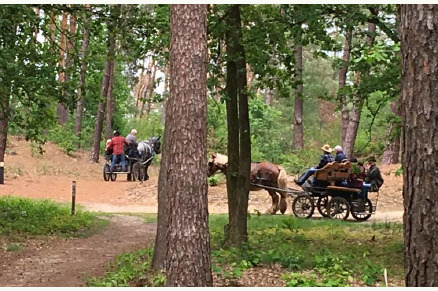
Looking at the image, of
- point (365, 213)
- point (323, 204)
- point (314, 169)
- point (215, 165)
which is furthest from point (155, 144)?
point (365, 213)

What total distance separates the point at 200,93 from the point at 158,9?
5.31 meters

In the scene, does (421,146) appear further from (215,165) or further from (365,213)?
(215,165)

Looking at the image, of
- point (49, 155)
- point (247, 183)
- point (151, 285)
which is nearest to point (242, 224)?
point (247, 183)

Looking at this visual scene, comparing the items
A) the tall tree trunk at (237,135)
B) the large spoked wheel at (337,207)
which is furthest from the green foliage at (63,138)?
the tall tree trunk at (237,135)

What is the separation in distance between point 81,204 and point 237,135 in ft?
33.6

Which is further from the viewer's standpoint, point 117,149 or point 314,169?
point 117,149

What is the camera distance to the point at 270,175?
17.4 m

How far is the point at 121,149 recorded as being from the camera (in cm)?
2486

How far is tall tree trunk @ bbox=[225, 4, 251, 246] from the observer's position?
10.5 m

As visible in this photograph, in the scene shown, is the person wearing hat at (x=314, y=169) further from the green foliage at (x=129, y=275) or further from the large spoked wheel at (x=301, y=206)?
the green foliage at (x=129, y=275)

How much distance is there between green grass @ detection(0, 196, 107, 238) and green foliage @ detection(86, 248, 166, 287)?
3.72 meters

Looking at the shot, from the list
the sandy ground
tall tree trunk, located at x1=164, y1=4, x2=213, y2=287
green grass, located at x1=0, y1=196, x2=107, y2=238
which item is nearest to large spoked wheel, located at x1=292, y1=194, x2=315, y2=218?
the sandy ground

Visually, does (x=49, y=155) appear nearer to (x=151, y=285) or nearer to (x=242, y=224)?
(x=242, y=224)

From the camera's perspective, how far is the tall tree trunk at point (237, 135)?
10.5m
